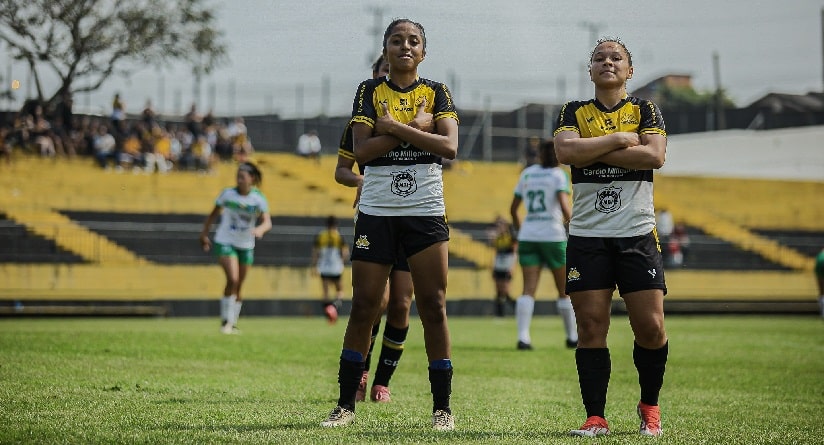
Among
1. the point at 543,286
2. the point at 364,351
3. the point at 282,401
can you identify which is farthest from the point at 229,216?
the point at 543,286

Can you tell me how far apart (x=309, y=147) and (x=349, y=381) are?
39395 mm

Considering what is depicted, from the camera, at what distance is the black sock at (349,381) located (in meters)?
7.36

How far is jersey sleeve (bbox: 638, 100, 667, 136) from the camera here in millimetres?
7293

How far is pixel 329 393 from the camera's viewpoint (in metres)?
9.76

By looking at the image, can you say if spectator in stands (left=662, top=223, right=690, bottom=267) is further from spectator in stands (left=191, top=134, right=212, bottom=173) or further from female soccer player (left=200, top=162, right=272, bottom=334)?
female soccer player (left=200, top=162, right=272, bottom=334)

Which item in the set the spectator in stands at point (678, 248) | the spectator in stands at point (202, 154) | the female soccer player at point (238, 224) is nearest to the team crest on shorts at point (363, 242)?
the female soccer player at point (238, 224)

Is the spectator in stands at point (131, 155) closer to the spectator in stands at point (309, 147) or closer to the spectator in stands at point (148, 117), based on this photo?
the spectator in stands at point (148, 117)

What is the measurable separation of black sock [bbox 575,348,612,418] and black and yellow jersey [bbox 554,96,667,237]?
28.5 inches

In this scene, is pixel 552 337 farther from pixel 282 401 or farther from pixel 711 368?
pixel 282 401

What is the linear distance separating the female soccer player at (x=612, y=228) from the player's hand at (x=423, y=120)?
30.3 inches

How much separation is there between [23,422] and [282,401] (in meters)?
2.39

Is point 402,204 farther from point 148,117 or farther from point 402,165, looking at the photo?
point 148,117

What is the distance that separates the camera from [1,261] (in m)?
27.5

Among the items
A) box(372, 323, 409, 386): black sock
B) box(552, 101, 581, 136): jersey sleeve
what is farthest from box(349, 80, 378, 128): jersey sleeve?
box(372, 323, 409, 386): black sock
